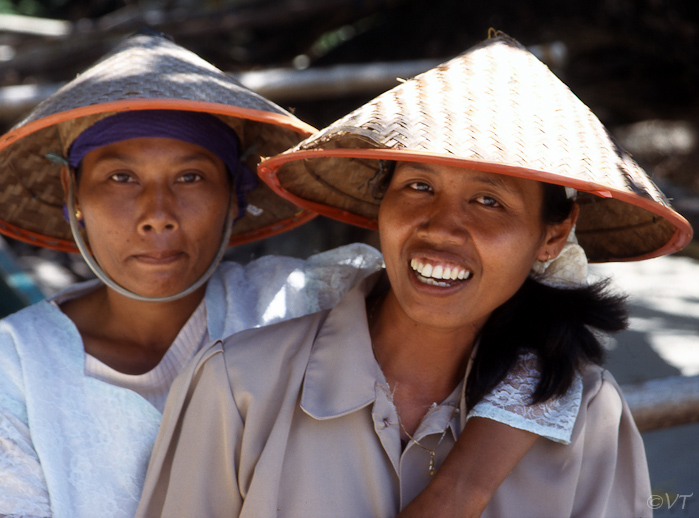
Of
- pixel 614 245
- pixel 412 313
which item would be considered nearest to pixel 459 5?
pixel 614 245

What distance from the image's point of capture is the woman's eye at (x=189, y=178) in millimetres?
2068

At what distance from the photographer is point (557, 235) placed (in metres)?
1.77

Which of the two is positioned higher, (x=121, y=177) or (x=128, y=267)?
(x=121, y=177)

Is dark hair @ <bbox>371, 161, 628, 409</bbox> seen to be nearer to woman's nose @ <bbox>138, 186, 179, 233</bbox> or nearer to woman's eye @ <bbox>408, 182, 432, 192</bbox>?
woman's eye @ <bbox>408, 182, 432, 192</bbox>

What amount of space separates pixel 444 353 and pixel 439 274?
1.04ft

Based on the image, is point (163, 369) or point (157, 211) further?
point (163, 369)

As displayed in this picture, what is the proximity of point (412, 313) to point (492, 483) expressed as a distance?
15.9 inches

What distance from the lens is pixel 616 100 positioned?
21.5ft

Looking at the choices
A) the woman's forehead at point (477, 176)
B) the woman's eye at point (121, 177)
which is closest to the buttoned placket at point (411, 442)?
the woman's forehead at point (477, 176)

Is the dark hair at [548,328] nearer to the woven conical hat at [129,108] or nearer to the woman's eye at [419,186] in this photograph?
the woman's eye at [419,186]

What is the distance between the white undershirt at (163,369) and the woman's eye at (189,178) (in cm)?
39

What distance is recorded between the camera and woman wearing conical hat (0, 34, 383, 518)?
1822 mm

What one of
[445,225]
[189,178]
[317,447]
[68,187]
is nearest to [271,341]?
[317,447]

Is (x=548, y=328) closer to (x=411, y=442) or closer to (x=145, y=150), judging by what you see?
(x=411, y=442)
